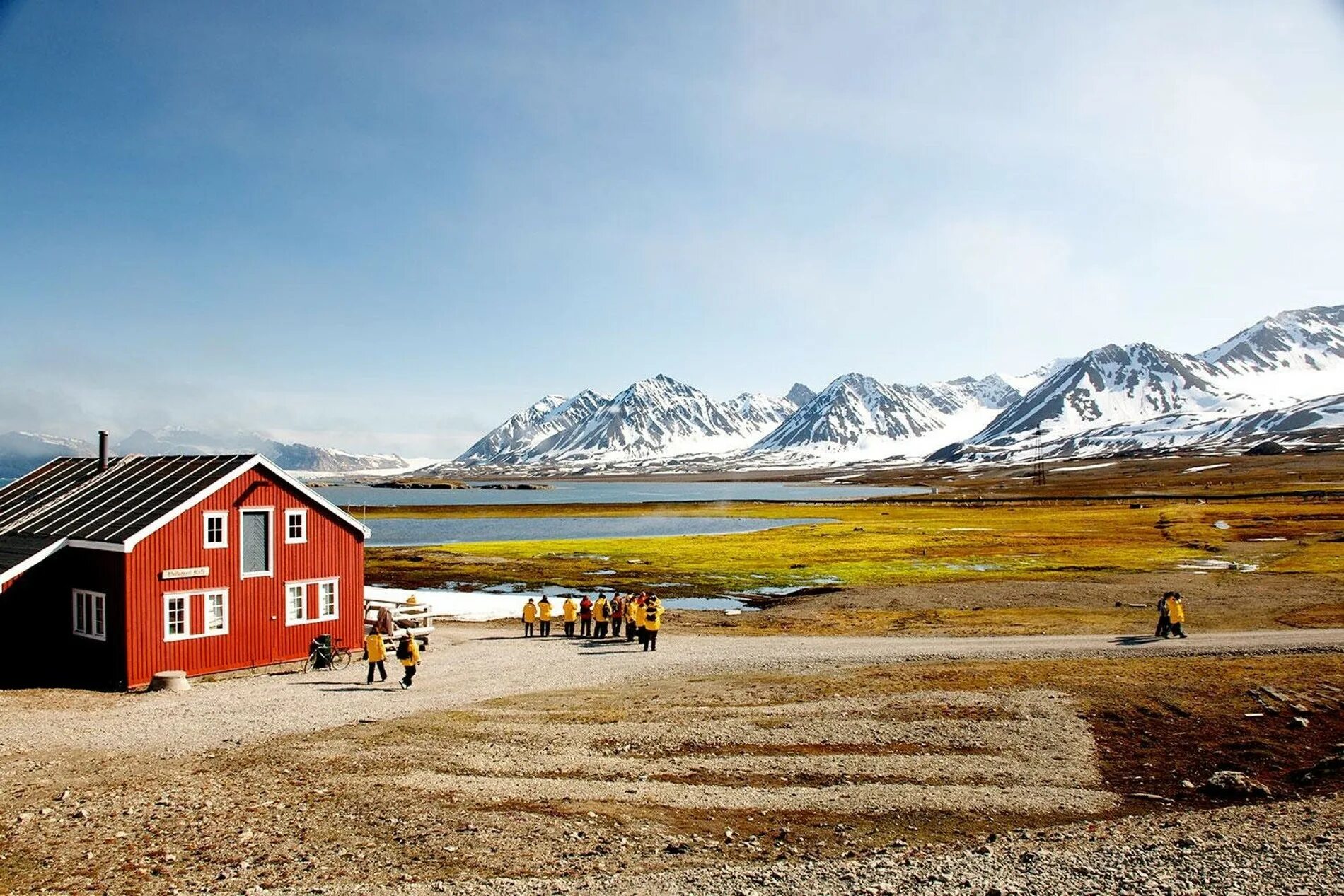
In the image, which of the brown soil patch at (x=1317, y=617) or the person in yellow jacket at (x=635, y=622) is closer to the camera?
the person in yellow jacket at (x=635, y=622)

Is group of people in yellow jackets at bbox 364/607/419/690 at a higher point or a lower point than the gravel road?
higher

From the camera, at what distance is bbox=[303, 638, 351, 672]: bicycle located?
36.8m

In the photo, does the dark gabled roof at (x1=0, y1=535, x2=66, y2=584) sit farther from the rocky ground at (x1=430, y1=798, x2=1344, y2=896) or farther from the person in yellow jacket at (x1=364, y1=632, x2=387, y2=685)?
the rocky ground at (x1=430, y1=798, x2=1344, y2=896)

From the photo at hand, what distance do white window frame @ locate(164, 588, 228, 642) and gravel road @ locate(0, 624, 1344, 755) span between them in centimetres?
225

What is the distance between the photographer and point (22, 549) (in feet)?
118

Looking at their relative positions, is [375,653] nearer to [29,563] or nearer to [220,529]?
[220,529]

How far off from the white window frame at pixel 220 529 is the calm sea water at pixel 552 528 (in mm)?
71415

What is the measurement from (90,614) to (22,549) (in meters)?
5.03

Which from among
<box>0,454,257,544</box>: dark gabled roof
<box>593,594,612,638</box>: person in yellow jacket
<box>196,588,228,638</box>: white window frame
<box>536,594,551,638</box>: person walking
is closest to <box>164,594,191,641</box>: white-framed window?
<box>196,588,228,638</box>: white window frame

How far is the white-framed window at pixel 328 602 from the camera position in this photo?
39.3m

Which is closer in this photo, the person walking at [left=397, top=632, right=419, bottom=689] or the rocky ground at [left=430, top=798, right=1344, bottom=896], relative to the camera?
the rocky ground at [left=430, top=798, right=1344, bottom=896]

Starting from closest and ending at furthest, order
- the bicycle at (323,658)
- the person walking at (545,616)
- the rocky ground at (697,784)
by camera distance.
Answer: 1. the rocky ground at (697,784)
2. the bicycle at (323,658)
3. the person walking at (545,616)

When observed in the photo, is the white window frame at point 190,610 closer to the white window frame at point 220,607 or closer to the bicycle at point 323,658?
the white window frame at point 220,607

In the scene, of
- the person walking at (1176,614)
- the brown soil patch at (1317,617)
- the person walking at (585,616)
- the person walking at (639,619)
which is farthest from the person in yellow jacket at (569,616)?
the brown soil patch at (1317,617)
